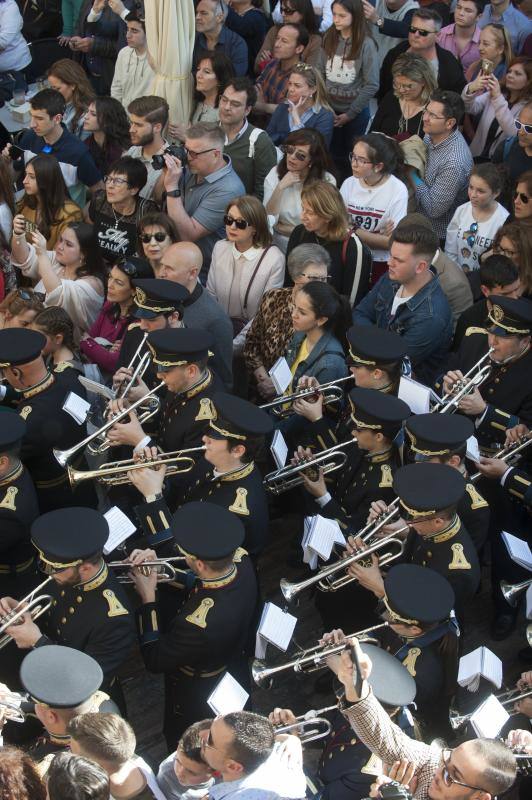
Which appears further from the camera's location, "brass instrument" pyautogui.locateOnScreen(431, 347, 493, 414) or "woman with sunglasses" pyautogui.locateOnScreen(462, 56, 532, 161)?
"woman with sunglasses" pyautogui.locateOnScreen(462, 56, 532, 161)

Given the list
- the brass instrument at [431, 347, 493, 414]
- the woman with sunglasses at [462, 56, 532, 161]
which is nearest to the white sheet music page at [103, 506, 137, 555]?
Result: the brass instrument at [431, 347, 493, 414]

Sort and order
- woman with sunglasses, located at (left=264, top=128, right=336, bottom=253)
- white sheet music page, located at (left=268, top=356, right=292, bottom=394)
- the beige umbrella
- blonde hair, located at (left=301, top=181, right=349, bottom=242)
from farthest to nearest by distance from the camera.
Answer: the beige umbrella
woman with sunglasses, located at (left=264, top=128, right=336, bottom=253)
blonde hair, located at (left=301, top=181, right=349, bottom=242)
white sheet music page, located at (left=268, top=356, right=292, bottom=394)

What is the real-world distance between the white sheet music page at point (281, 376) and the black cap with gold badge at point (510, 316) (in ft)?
4.20

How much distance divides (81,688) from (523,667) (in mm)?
3177

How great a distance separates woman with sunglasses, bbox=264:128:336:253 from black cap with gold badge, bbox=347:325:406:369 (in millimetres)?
2081

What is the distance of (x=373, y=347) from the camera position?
20.5ft

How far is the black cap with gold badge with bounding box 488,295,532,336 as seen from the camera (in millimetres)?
A: 6414

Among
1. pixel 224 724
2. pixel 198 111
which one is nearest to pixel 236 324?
pixel 198 111

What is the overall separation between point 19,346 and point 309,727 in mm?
2750

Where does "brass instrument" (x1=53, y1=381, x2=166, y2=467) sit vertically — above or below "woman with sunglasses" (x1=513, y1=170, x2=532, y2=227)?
below

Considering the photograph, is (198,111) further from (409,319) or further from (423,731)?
(423,731)

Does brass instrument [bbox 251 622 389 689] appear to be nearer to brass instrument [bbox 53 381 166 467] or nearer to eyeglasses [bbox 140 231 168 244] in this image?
brass instrument [bbox 53 381 166 467]

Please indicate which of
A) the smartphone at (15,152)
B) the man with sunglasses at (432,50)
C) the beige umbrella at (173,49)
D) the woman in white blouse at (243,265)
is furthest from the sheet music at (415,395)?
the smartphone at (15,152)

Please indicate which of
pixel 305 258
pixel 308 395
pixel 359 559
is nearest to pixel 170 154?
pixel 305 258
